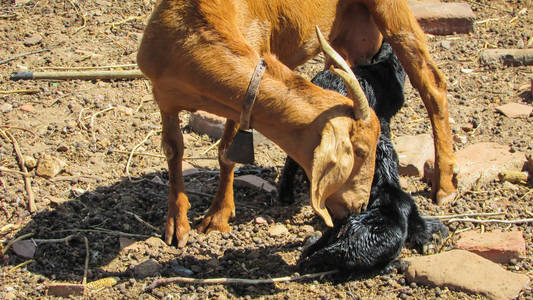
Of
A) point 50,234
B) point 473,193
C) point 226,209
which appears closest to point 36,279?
point 50,234

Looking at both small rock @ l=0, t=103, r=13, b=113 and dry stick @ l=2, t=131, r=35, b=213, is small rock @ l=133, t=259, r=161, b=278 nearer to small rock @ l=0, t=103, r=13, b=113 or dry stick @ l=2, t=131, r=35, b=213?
dry stick @ l=2, t=131, r=35, b=213

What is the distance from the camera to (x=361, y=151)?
4141 millimetres

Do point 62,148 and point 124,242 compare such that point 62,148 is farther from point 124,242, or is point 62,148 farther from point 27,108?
point 124,242

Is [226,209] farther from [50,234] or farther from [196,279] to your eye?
[50,234]

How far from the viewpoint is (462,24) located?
888 centimetres

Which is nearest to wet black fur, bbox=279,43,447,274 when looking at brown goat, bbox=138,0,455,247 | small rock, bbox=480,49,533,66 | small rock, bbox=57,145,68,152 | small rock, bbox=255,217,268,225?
brown goat, bbox=138,0,455,247

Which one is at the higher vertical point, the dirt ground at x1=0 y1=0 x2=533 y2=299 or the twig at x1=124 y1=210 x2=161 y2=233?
the dirt ground at x1=0 y1=0 x2=533 y2=299

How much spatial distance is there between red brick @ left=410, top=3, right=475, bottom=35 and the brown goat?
3.71 meters

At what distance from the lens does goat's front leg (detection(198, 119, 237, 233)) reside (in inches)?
211

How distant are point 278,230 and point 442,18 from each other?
498cm

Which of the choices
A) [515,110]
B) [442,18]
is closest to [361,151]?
[515,110]

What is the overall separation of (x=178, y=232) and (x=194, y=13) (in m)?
1.83

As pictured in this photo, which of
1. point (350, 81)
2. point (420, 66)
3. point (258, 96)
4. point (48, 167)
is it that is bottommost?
point (48, 167)

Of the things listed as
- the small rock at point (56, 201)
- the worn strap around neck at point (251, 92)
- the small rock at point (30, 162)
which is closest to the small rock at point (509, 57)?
the worn strap around neck at point (251, 92)
